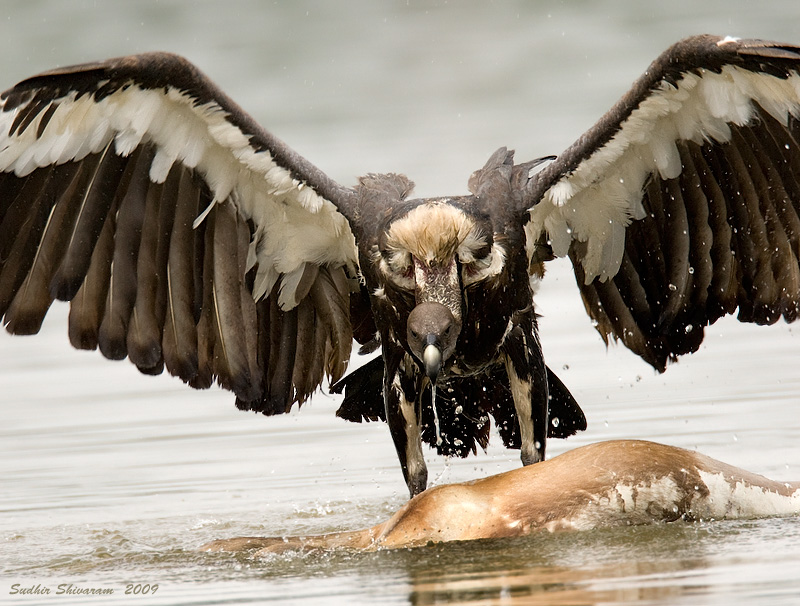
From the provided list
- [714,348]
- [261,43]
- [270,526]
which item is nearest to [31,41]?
[261,43]

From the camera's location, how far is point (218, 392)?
30.8ft

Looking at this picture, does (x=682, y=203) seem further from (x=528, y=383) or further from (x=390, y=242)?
(x=390, y=242)

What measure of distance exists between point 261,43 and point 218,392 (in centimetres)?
1070

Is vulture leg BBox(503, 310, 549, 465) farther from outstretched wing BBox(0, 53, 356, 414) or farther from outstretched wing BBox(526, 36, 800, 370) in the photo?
outstretched wing BBox(0, 53, 356, 414)

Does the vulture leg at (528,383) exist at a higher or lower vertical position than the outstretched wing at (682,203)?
lower

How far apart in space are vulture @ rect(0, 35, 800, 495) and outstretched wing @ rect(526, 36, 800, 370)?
0.01 meters

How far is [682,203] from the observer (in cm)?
636

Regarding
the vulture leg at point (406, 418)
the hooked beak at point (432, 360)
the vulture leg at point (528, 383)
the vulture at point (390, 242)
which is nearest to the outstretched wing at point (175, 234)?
the vulture at point (390, 242)

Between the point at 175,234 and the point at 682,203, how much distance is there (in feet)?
7.58

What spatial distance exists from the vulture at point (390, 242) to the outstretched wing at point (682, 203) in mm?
10

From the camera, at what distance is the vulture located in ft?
19.2

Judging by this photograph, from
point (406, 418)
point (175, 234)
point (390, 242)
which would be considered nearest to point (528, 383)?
point (406, 418)

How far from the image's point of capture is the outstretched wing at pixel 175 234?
587cm

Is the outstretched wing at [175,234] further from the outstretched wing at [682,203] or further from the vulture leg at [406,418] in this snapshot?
the outstretched wing at [682,203]
